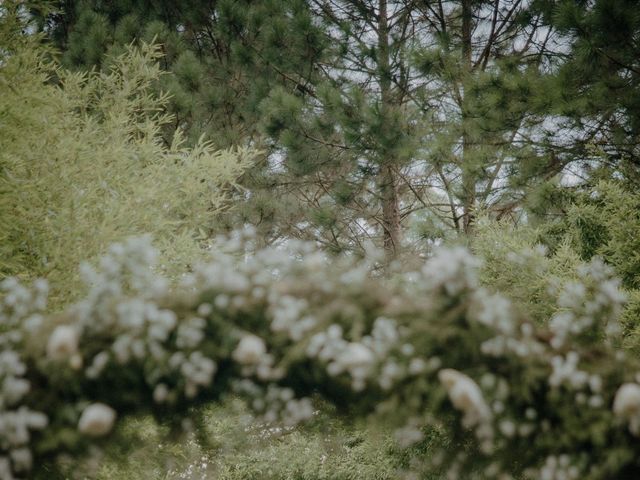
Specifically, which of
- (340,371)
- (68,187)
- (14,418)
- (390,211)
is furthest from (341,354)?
(390,211)

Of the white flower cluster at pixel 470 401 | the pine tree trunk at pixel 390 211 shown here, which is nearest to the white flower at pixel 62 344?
the white flower cluster at pixel 470 401

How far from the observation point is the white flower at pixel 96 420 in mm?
1114

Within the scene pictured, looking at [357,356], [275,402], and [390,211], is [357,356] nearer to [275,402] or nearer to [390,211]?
[275,402]

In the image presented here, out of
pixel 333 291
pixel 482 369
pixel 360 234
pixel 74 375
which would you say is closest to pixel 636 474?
pixel 482 369

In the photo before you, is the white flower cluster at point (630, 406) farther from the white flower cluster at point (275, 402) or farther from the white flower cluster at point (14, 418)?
the white flower cluster at point (14, 418)

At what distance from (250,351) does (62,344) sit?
460 mm

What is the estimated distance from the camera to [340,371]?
3.98 feet

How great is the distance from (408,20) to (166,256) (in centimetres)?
511

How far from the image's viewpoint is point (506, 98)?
4.23m

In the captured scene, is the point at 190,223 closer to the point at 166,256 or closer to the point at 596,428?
the point at 166,256

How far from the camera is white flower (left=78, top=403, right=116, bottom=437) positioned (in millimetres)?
1114

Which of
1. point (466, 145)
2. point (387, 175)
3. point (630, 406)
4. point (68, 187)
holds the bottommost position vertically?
point (630, 406)

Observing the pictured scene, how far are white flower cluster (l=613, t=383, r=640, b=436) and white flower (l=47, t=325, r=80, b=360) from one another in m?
1.35

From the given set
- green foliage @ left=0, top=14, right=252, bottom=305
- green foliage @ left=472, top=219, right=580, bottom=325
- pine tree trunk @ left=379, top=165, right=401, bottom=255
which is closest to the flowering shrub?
green foliage @ left=0, top=14, right=252, bottom=305
